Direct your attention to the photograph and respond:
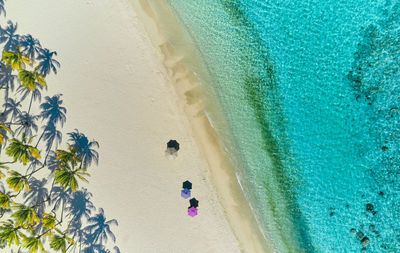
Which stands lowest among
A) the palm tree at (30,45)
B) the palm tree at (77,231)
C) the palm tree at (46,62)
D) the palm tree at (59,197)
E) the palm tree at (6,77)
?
the palm tree at (77,231)

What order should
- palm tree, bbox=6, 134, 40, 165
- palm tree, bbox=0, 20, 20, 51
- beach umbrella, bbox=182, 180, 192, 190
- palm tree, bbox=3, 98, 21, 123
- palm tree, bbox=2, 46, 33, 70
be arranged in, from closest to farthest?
palm tree, bbox=2, 46, 33, 70
palm tree, bbox=6, 134, 40, 165
palm tree, bbox=0, 20, 20, 51
palm tree, bbox=3, 98, 21, 123
beach umbrella, bbox=182, 180, 192, 190

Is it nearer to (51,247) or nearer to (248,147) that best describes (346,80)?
(248,147)

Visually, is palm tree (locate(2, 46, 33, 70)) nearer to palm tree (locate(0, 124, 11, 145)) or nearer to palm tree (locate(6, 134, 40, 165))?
palm tree (locate(0, 124, 11, 145))

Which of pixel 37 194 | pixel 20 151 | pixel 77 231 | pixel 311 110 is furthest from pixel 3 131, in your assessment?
pixel 311 110

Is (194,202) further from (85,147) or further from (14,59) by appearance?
(14,59)

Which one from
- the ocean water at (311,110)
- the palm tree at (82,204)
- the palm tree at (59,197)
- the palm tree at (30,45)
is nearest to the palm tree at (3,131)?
the palm tree at (59,197)

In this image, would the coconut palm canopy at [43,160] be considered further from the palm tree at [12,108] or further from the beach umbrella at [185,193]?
the beach umbrella at [185,193]

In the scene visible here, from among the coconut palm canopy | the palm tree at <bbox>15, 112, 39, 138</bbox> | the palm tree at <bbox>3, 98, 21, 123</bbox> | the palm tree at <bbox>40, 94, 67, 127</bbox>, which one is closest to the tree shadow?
the coconut palm canopy
